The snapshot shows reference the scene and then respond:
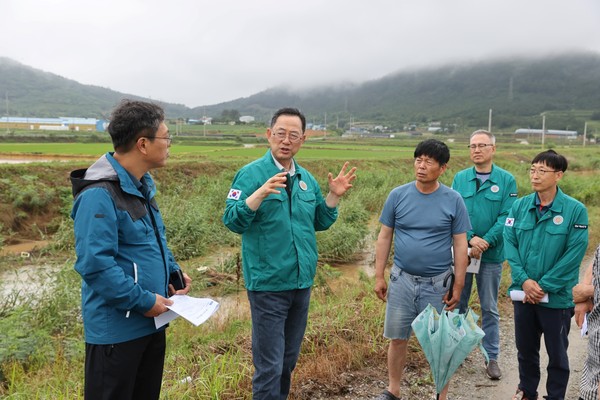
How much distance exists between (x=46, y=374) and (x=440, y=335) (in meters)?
3.02

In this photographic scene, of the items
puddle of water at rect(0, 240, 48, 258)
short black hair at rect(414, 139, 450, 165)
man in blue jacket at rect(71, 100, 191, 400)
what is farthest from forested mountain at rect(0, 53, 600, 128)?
man in blue jacket at rect(71, 100, 191, 400)

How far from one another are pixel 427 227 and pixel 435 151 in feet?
1.70

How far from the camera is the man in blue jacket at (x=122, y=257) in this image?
1.91 metres

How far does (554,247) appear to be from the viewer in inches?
121

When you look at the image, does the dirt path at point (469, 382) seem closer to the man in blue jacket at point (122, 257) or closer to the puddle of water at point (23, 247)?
the man in blue jacket at point (122, 257)

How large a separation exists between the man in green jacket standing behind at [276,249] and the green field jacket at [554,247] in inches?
60.7

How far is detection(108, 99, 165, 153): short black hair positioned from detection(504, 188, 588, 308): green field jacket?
8.44 feet

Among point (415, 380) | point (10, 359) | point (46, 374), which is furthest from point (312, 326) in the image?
point (10, 359)

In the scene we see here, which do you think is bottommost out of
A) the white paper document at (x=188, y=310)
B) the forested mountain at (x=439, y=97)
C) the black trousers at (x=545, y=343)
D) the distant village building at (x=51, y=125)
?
the black trousers at (x=545, y=343)

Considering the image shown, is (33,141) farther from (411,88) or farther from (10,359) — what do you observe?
(411,88)

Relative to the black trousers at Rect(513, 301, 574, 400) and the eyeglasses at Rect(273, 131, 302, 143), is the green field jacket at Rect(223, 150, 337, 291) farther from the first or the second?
the black trousers at Rect(513, 301, 574, 400)

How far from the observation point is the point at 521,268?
10.4 ft

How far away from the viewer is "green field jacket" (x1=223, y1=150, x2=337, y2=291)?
2646 mm

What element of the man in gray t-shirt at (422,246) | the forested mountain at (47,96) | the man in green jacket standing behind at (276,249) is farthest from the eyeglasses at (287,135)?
the forested mountain at (47,96)
